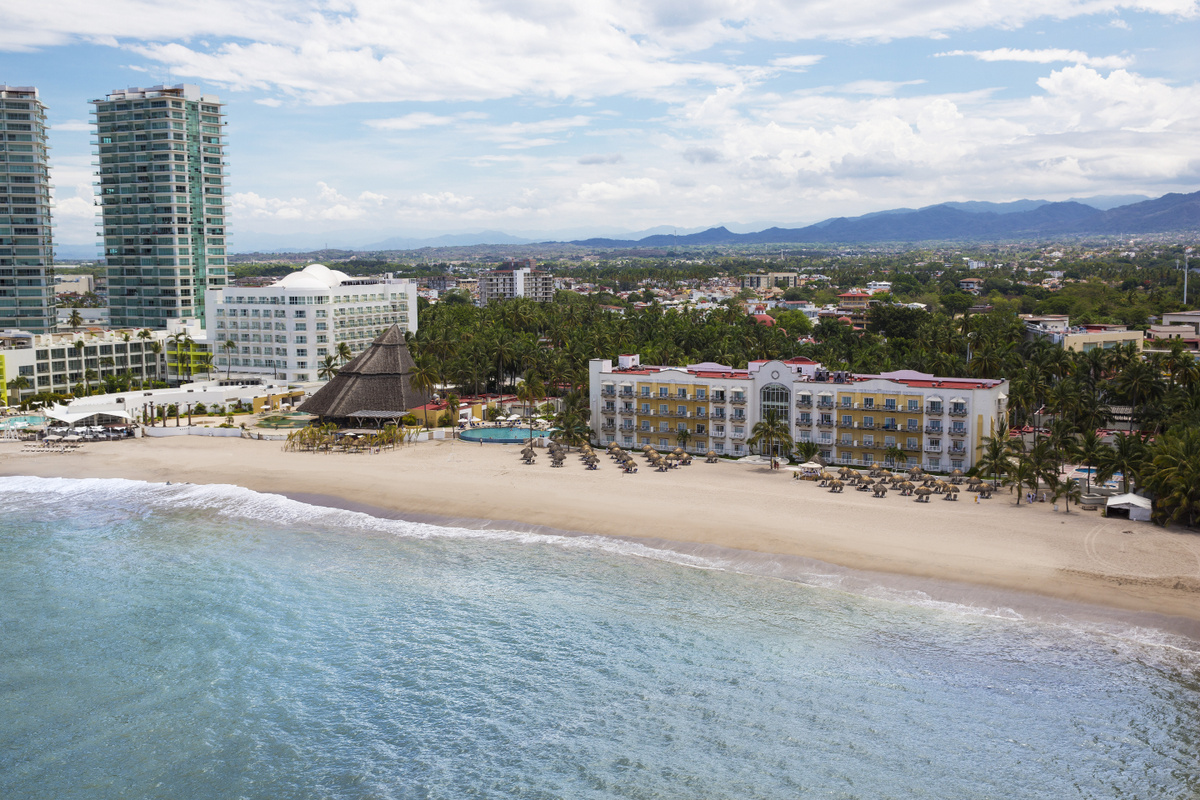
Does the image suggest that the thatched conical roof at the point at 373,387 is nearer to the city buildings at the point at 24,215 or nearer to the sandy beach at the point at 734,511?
the sandy beach at the point at 734,511

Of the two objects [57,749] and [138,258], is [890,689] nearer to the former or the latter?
[57,749]

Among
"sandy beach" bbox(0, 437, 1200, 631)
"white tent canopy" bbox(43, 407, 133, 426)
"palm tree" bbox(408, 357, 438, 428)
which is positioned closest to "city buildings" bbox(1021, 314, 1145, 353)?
"sandy beach" bbox(0, 437, 1200, 631)

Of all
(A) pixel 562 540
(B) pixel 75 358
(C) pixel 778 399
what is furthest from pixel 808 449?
(B) pixel 75 358

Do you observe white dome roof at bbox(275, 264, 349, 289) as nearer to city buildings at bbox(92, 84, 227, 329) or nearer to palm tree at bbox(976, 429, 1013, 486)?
city buildings at bbox(92, 84, 227, 329)

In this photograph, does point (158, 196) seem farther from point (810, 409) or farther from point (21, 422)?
point (810, 409)

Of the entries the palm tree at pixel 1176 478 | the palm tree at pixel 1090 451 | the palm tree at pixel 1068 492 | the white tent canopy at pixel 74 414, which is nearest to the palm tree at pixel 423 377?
the white tent canopy at pixel 74 414
